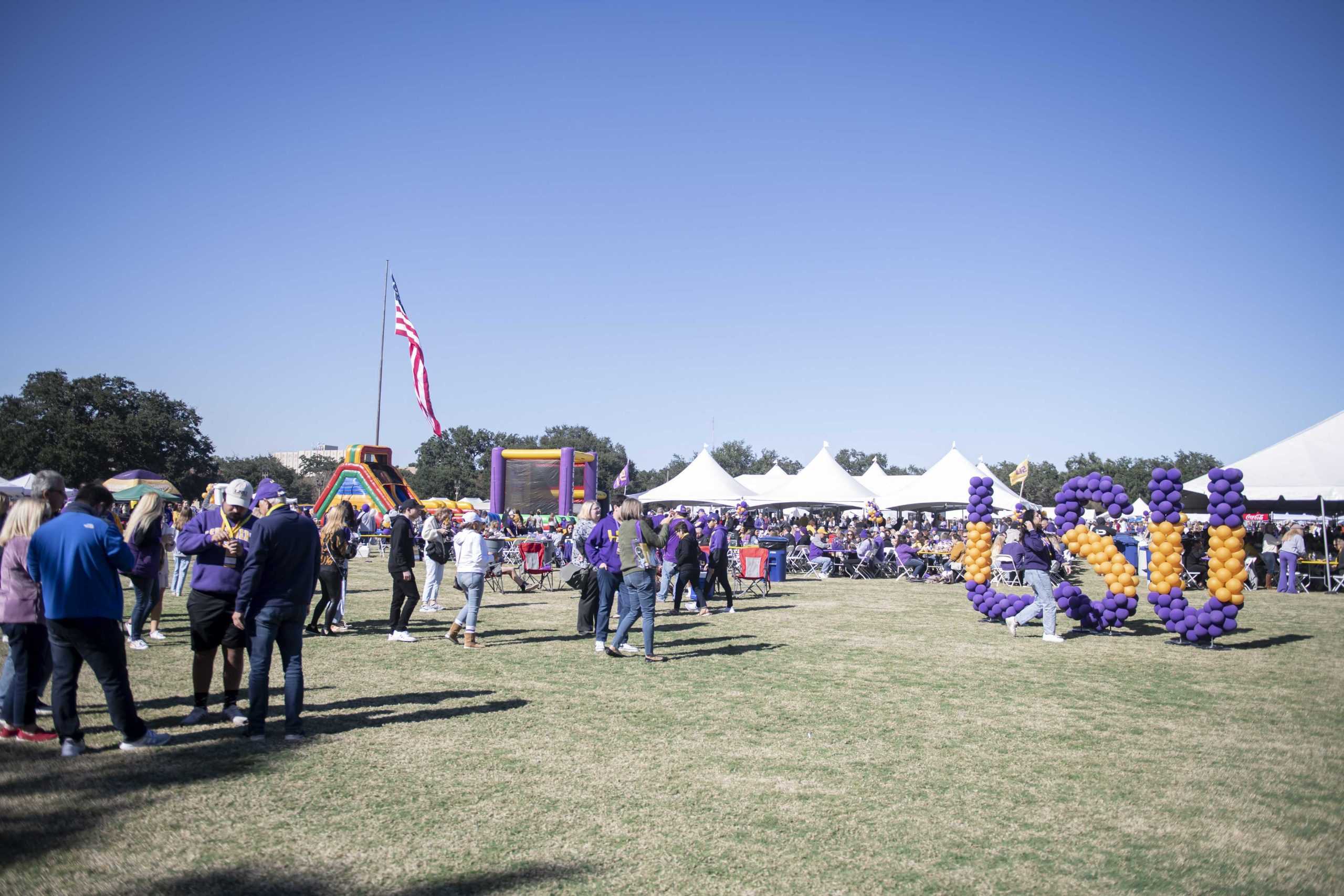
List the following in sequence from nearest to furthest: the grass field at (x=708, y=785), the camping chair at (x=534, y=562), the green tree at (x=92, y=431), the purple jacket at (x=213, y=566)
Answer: the grass field at (x=708, y=785)
the purple jacket at (x=213, y=566)
the camping chair at (x=534, y=562)
the green tree at (x=92, y=431)

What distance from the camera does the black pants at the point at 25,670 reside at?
243 inches

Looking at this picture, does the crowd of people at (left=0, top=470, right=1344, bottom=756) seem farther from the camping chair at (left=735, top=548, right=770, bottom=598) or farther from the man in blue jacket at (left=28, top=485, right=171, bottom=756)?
the camping chair at (left=735, top=548, right=770, bottom=598)

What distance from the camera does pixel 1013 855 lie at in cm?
434

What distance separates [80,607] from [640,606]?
573cm

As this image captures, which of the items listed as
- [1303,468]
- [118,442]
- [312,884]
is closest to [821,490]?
[1303,468]

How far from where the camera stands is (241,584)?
20.7 ft

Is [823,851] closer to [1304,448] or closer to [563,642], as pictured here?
[563,642]

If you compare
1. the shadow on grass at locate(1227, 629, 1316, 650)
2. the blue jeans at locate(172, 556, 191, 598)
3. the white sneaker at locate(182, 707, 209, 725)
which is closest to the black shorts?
the white sneaker at locate(182, 707, 209, 725)

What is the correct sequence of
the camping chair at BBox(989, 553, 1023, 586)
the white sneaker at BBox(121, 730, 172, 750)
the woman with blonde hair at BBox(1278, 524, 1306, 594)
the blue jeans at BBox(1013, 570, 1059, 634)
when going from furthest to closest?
the camping chair at BBox(989, 553, 1023, 586)
the woman with blonde hair at BBox(1278, 524, 1306, 594)
the blue jeans at BBox(1013, 570, 1059, 634)
the white sneaker at BBox(121, 730, 172, 750)

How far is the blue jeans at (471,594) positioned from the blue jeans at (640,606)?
179 centimetres

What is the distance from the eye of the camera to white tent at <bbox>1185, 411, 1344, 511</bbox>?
21.0 meters

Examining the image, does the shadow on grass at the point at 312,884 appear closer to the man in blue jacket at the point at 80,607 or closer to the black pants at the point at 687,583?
the man in blue jacket at the point at 80,607

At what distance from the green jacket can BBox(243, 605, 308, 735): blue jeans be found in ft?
Answer: 13.4

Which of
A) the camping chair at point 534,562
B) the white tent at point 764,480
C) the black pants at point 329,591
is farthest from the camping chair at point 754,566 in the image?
the white tent at point 764,480
